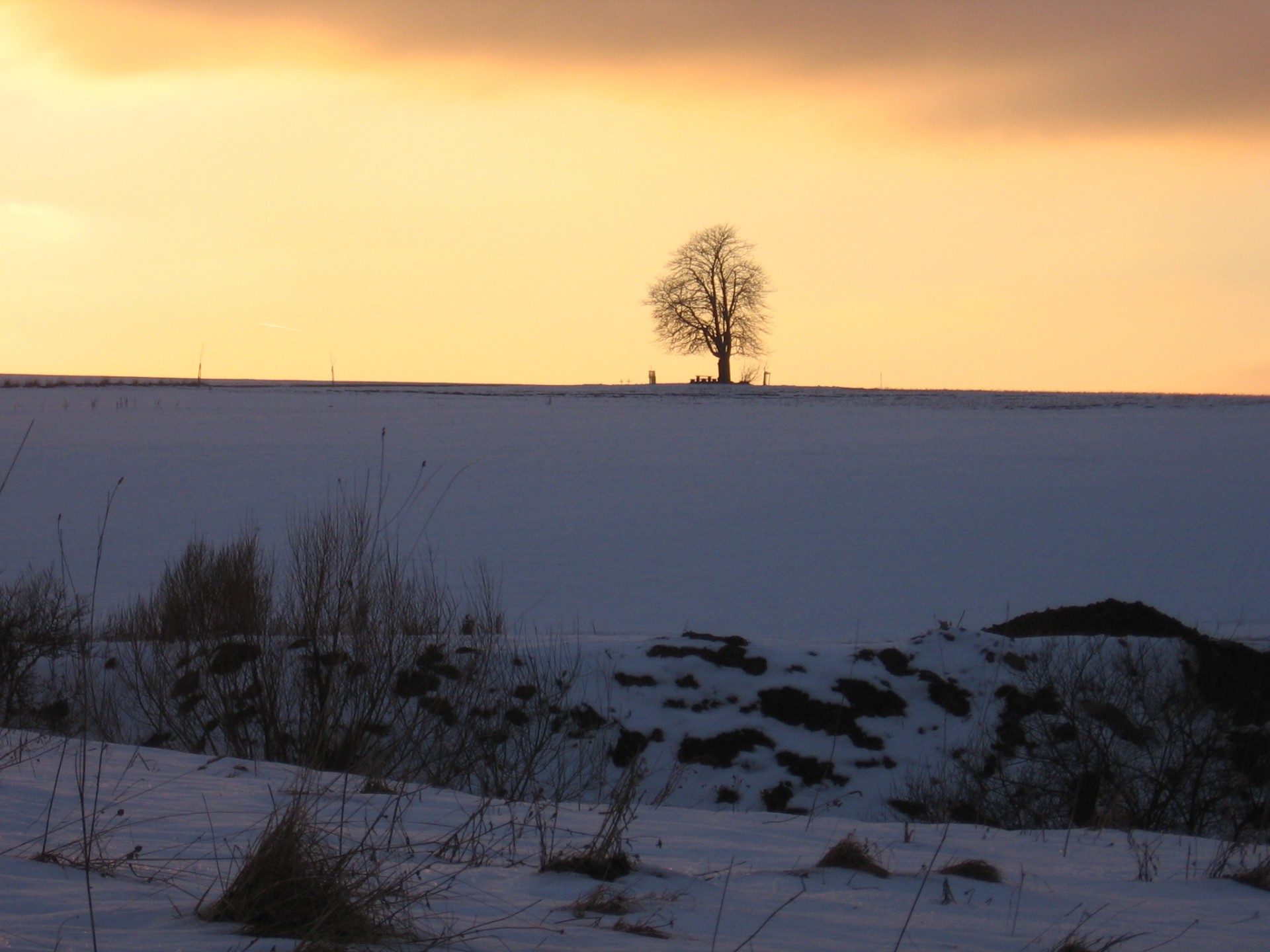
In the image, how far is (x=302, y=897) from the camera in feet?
11.8

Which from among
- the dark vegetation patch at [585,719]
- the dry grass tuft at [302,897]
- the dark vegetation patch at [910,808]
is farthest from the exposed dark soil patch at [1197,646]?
the dry grass tuft at [302,897]

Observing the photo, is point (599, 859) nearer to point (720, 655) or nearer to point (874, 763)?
point (874, 763)

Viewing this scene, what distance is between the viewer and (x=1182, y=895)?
5148mm

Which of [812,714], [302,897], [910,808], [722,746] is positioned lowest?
[910,808]

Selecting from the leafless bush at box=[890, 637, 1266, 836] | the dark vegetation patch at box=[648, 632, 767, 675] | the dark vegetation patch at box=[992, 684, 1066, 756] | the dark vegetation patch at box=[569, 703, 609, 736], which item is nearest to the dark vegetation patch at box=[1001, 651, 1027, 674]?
the leafless bush at box=[890, 637, 1266, 836]

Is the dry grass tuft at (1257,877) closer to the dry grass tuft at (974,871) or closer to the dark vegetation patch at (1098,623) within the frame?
the dry grass tuft at (974,871)

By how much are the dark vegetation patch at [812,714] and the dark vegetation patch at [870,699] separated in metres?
0.14

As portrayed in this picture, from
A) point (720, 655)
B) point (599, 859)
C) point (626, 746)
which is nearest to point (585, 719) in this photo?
point (626, 746)

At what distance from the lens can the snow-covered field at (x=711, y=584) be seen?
4.34 meters

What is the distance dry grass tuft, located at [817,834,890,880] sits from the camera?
198 inches

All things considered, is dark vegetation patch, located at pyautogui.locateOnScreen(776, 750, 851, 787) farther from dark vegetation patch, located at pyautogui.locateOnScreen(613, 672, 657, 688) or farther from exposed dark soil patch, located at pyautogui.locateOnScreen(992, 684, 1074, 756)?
exposed dark soil patch, located at pyautogui.locateOnScreen(992, 684, 1074, 756)

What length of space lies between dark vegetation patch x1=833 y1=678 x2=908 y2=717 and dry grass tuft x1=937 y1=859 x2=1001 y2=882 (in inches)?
281

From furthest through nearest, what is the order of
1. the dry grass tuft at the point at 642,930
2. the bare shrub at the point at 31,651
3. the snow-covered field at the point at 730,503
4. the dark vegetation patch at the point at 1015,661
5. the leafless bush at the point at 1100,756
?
the snow-covered field at the point at 730,503, the dark vegetation patch at the point at 1015,661, the bare shrub at the point at 31,651, the leafless bush at the point at 1100,756, the dry grass tuft at the point at 642,930

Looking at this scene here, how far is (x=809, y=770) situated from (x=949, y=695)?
→ 6.59 feet
